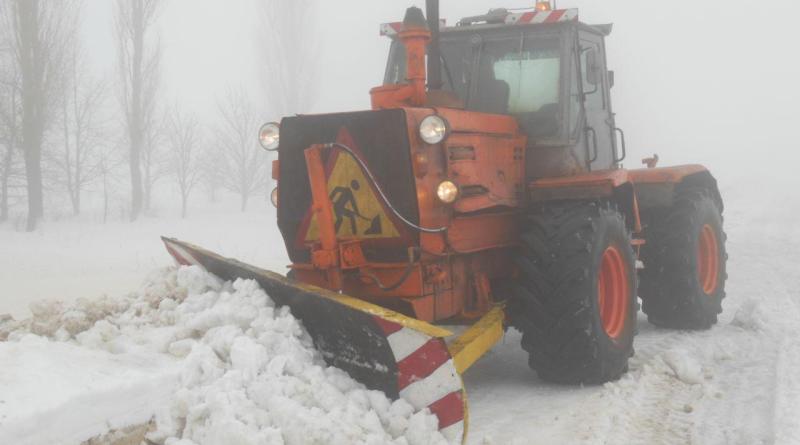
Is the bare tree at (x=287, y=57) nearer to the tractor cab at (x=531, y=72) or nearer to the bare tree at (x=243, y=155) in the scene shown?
the bare tree at (x=243, y=155)

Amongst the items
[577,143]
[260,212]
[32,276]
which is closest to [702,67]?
[260,212]

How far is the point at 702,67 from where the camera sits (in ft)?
256

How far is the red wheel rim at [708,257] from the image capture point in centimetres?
760

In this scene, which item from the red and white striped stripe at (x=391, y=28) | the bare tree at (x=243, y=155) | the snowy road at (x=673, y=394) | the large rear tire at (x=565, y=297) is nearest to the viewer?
the snowy road at (x=673, y=394)

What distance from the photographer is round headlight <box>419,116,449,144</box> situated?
4.65m

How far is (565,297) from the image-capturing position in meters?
5.06

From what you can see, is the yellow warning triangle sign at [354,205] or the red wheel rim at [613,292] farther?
the red wheel rim at [613,292]

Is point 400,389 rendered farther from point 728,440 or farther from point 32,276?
point 32,276

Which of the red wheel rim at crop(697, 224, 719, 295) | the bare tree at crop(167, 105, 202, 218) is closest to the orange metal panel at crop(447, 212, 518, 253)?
the red wheel rim at crop(697, 224, 719, 295)

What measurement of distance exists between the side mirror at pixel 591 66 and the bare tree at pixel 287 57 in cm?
3192

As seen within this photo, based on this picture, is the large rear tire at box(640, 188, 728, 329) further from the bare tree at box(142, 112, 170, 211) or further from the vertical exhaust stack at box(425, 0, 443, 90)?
the bare tree at box(142, 112, 170, 211)

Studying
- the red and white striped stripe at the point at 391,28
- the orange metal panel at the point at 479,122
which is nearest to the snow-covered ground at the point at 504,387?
the orange metal panel at the point at 479,122

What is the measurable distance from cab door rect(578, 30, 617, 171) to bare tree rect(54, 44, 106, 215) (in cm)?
2840

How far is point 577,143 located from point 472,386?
1.89 meters
